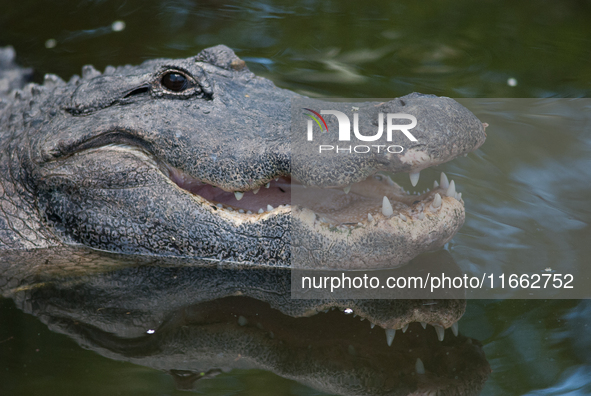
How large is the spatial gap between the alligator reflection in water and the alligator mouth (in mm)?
410

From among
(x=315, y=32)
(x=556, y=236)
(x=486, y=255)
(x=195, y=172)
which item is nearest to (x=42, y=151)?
(x=195, y=172)

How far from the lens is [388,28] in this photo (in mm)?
7172

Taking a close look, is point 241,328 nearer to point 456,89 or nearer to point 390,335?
point 390,335

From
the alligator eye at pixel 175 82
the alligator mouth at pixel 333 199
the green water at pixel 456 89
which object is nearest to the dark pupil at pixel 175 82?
the alligator eye at pixel 175 82

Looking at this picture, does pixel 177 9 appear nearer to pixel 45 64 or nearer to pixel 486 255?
pixel 45 64

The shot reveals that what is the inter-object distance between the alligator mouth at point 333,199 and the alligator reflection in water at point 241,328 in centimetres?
41

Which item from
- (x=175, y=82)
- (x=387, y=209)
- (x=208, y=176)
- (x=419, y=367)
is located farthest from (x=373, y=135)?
(x=175, y=82)

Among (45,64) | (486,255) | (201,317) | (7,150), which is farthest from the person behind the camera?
(45,64)

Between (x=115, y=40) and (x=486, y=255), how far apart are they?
530 cm

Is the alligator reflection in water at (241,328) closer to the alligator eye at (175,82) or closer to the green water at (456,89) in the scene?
the green water at (456,89)

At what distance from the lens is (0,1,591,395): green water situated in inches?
108

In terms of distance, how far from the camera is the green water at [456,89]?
275 cm

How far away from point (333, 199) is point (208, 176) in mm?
766

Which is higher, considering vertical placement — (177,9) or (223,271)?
(177,9)
